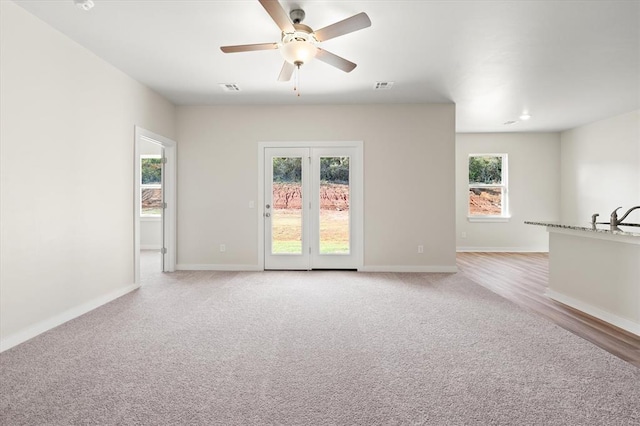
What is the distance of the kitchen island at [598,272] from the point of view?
2902mm

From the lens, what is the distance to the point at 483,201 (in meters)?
7.62

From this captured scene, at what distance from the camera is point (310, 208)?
207 inches

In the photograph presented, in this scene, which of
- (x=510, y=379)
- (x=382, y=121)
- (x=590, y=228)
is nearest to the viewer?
(x=510, y=379)

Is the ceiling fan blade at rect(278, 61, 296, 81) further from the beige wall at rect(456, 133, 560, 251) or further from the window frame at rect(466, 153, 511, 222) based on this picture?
the window frame at rect(466, 153, 511, 222)

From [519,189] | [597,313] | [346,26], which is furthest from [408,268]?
[519,189]

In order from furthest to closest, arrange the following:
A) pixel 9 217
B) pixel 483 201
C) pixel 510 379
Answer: pixel 483 201, pixel 9 217, pixel 510 379

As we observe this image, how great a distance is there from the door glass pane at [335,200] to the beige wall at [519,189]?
11.9 ft

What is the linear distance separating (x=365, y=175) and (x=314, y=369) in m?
3.55

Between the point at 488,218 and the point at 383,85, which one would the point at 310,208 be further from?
the point at 488,218

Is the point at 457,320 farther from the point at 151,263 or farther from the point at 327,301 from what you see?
the point at 151,263

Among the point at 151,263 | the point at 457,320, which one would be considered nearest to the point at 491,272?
the point at 457,320

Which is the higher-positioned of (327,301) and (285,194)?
(285,194)

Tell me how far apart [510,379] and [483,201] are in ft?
20.9

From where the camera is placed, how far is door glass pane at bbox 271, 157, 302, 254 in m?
5.25
